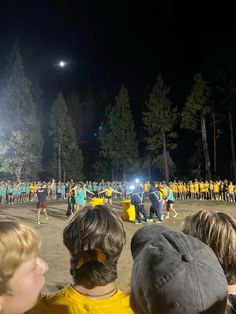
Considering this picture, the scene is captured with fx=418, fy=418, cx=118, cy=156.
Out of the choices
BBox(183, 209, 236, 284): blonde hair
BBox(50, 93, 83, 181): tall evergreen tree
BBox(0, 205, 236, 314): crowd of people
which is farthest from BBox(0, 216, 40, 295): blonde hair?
BBox(50, 93, 83, 181): tall evergreen tree

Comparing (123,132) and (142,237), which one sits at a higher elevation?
(123,132)

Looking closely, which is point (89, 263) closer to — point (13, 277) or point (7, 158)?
point (13, 277)

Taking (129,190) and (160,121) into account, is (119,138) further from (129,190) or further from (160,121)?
(129,190)

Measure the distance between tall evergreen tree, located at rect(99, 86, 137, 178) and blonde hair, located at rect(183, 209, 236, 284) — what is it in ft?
178

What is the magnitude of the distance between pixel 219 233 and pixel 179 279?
110 cm

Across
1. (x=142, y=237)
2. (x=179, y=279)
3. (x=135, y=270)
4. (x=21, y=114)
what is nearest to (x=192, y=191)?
(x=21, y=114)

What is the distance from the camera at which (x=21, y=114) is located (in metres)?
52.5

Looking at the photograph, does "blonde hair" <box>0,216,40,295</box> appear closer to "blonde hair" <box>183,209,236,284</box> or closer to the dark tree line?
"blonde hair" <box>183,209,236,284</box>

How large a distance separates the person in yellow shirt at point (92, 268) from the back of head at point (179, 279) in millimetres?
831

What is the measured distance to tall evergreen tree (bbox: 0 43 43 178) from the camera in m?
51.2

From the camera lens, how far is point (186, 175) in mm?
54406

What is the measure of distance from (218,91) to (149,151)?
14.1 metres

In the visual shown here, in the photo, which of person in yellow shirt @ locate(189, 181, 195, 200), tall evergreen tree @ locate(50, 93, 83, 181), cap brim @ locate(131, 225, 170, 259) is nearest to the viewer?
cap brim @ locate(131, 225, 170, 259)

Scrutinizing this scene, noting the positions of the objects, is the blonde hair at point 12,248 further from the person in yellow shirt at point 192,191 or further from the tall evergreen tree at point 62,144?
the tall evergreen tree at point 62,144
